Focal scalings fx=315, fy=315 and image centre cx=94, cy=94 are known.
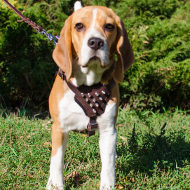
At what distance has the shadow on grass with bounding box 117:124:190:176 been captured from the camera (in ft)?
11.8

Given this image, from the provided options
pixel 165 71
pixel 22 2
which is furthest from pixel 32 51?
pixel 165 71

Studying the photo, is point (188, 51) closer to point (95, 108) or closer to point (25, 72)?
point (25, 72)

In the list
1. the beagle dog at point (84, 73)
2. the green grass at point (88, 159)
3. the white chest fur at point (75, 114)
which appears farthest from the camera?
the green grass at point (88, 159)

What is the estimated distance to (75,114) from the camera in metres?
2.88

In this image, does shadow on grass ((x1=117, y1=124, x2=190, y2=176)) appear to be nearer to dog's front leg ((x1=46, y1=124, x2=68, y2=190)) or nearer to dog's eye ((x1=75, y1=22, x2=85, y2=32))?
dog's front leg ((x1=46, y1=124, x2=68, y2=190))

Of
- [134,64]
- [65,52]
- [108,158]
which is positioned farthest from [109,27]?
[134,64]

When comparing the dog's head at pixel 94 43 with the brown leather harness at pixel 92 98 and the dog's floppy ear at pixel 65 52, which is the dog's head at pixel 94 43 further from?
the brown leather harness at pixel 92 98

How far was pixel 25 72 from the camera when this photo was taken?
584 cm

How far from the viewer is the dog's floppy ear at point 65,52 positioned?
2766 millimetres

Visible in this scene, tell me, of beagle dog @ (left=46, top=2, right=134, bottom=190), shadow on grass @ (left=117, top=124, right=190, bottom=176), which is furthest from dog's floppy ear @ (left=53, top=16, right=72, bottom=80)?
shadow on grass @ (left=117, top=124, right=190, bottom=176)

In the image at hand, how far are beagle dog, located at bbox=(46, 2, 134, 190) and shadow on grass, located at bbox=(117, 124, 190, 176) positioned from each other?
731 mm

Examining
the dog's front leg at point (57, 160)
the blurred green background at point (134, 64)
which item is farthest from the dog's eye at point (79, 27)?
the blurred green background at point (134, 64)

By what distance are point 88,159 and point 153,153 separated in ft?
2.61

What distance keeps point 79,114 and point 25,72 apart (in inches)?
127
